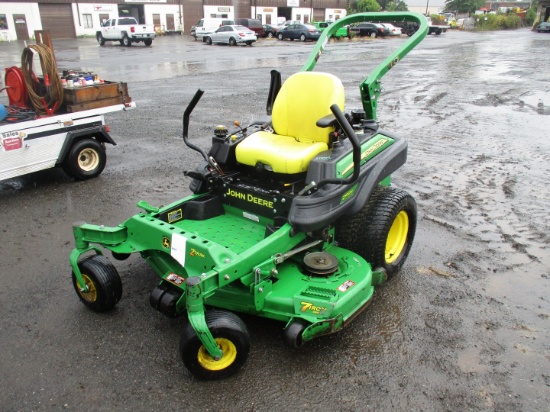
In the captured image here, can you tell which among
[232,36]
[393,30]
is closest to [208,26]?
[232,36]

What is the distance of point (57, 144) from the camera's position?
5.72 meters

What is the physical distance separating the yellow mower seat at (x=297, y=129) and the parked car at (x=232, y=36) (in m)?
24.6

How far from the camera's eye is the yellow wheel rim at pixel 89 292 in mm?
3382

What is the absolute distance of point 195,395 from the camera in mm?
2740

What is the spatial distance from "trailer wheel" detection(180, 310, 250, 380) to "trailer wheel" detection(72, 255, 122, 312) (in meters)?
0.83

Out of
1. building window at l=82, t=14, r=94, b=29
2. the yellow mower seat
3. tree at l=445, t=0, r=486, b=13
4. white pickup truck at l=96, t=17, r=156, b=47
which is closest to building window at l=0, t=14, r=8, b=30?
building window at l=82, t=14, r=94, b=29

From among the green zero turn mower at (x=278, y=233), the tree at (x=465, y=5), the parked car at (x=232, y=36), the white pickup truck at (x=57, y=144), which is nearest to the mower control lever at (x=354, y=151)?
the green zero turn mower at (x=278, y=233)

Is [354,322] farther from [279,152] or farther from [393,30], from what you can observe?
[393,30]

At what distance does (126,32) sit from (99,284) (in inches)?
1080

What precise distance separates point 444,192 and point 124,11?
38.6 m

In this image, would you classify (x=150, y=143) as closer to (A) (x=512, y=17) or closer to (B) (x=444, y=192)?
(B) (x=444, y=192)

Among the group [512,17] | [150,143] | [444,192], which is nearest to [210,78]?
[150,143]

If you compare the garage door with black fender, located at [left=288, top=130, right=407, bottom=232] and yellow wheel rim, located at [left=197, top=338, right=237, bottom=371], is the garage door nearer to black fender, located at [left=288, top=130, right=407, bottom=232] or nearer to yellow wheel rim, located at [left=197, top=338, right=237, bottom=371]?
black fender, located at [left=288, top=130, right=407, bottom=232]

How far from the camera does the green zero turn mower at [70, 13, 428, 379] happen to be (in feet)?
9.32
